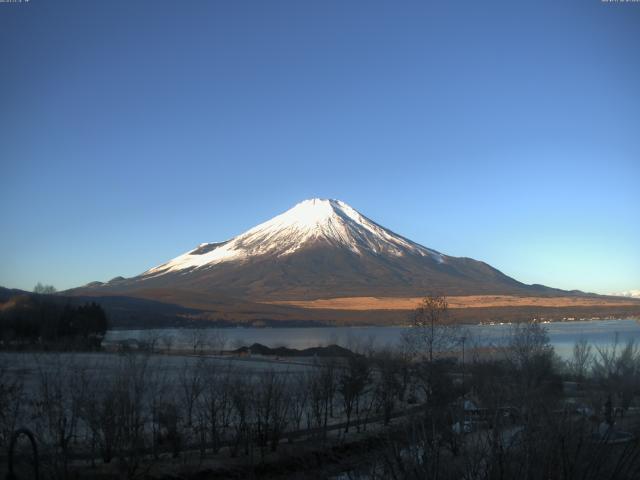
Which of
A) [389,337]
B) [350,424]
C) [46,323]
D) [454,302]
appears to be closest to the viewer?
[350,424]

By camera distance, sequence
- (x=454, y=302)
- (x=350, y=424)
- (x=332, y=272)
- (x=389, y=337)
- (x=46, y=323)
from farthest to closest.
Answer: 1. (x=332, y=272)
2. (x=454, y=302)
3. (x=389, y=337)
4. (x=46, y=323)
5. (x=350, y=424)

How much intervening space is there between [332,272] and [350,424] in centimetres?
14373

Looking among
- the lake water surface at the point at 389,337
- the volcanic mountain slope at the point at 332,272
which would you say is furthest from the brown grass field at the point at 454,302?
the lake water surface at the point at 389,337

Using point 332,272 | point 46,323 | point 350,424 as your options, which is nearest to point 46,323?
point 46,323

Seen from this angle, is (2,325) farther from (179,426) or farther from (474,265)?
(474,265)

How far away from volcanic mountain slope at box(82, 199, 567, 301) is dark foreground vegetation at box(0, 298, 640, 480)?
11758 cm

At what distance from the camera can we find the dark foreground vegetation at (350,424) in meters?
6.05

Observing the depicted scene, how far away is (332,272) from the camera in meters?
167

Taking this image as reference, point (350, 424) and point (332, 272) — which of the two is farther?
point (332, 272)

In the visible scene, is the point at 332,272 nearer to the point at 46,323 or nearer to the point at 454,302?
the point at 454,302

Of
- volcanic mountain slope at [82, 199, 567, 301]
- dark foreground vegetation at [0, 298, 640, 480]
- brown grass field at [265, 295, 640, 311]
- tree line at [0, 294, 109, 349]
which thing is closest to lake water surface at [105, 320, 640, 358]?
tree line at [0, 294, 109, 349]

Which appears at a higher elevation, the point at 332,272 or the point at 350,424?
the point at 332,272

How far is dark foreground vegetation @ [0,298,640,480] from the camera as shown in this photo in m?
6.05

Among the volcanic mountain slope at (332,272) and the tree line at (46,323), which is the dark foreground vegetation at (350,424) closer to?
the tree line at (46,323)
